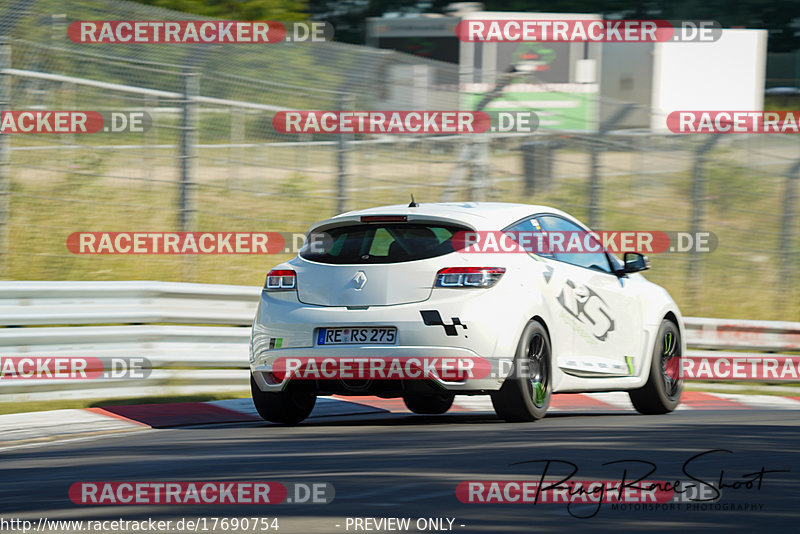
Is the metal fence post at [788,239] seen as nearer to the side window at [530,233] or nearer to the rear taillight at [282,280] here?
the side window at [530,233]

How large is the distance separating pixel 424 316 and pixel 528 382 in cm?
84

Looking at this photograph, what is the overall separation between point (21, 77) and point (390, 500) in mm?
8048

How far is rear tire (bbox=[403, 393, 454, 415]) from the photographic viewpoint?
10.5 m

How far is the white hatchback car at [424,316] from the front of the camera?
332 inches

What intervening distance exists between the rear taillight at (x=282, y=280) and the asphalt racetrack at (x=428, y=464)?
0.90m

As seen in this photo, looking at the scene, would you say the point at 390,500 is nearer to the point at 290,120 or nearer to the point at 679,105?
the point at 290,120

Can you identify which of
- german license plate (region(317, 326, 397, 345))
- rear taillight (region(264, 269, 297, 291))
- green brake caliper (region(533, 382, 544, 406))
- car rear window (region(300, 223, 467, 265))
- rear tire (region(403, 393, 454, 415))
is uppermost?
car rear window (region(300, 223, 467, 265))

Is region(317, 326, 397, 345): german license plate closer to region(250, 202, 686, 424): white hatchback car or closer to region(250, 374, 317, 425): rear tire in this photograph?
region(250, 202, 686, 424): white hatchback car

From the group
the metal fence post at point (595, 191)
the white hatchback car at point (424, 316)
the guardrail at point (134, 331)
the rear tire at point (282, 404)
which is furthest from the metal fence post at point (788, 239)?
the rear tire at point (282, 404)

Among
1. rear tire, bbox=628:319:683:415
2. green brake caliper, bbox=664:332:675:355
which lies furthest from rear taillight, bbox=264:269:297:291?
green brake caliper, bbox=664:332:675:355

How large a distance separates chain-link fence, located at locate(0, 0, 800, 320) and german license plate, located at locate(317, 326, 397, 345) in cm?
408

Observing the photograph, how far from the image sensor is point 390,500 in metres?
5.79

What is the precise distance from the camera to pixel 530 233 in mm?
9203

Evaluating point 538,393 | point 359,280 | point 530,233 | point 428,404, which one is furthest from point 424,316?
point 428,404
